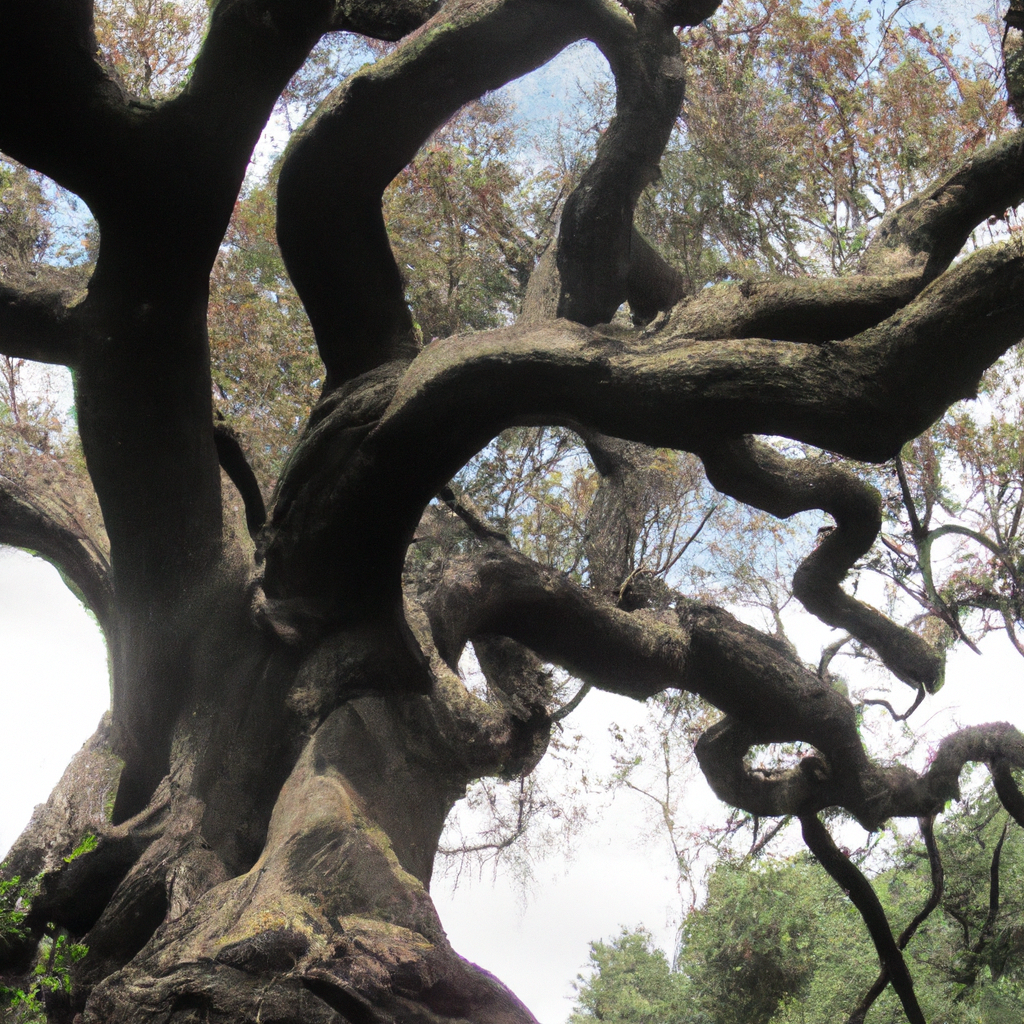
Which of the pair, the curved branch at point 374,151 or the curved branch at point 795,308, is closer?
the curved branch at point 795,308

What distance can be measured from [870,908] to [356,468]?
520 cm

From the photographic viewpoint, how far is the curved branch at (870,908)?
6227 mm

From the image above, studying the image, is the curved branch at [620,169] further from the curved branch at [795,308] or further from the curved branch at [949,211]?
the curved branch at [949,211]

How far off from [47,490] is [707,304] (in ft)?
13.6

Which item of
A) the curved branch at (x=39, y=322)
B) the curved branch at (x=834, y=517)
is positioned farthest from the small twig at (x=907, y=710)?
the curved branch at (x=39, y=322)

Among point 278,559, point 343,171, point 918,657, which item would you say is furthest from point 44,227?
point 918,657

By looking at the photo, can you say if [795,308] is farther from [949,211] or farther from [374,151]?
[374,151]

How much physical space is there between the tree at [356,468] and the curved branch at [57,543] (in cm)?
2

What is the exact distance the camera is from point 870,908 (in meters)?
6.34

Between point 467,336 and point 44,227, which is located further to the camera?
point 44,227

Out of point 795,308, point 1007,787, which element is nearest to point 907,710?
point 1007,787

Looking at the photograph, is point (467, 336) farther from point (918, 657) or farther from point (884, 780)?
point (884, 780)

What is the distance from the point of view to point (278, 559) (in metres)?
4.36

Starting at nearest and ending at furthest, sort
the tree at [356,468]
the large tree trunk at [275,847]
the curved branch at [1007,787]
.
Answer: the large tree trunk at [275,847]
the tree at [356,468]
the curved branch at [1007,787]
